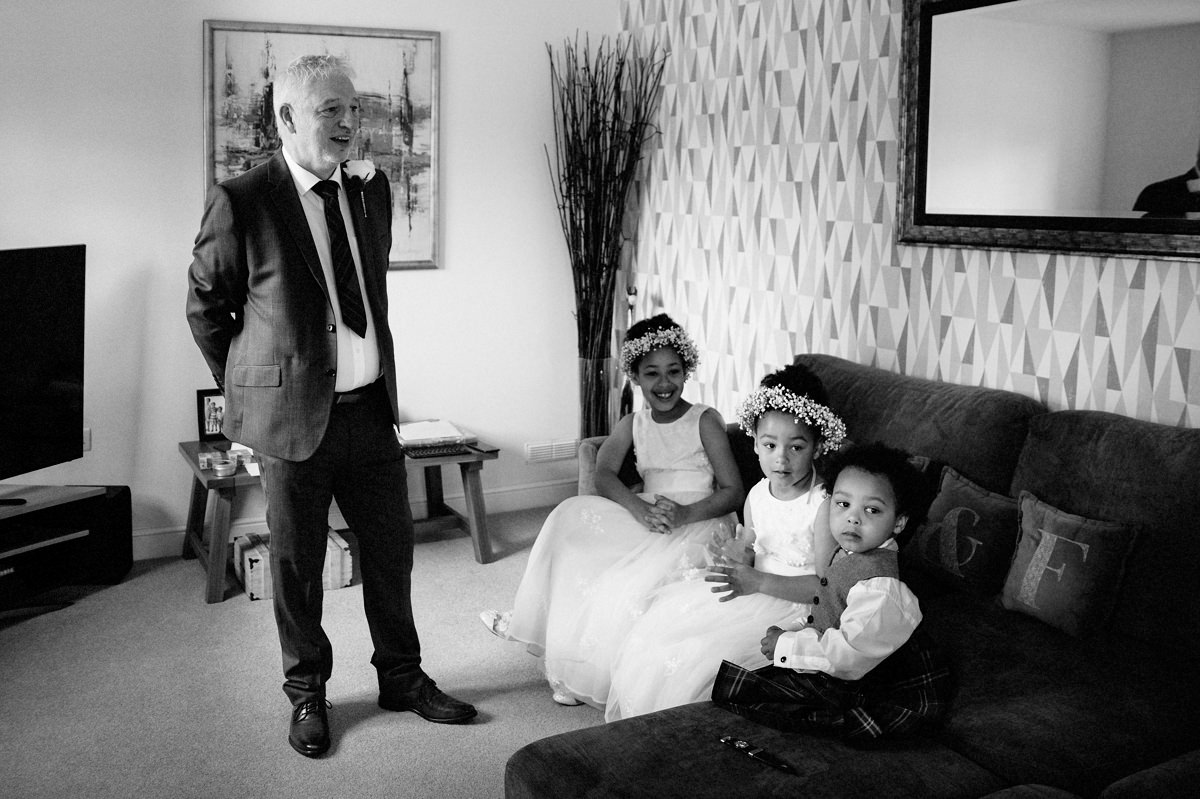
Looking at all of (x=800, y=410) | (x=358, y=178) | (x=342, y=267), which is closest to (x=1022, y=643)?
(x=800, y=410)

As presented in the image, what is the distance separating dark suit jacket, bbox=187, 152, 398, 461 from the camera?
2.76 metres

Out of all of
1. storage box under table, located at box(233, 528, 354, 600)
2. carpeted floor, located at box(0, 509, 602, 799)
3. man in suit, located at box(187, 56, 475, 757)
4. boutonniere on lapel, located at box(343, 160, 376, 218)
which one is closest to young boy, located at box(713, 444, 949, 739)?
carpeted floor, located at box(0, 509, 602, 799)

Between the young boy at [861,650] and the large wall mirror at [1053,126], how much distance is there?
1.04 m

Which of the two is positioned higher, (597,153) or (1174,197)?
(597,153)

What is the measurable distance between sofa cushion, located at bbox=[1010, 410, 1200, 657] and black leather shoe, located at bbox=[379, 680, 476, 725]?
1.58 meters

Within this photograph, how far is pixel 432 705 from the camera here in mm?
3014

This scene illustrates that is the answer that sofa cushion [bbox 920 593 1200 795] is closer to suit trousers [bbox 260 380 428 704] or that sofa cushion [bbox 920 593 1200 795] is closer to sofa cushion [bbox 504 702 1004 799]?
sofa cushion [bbox 504 702 1004 799]

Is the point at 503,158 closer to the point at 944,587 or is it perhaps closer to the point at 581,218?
the point at 581,218

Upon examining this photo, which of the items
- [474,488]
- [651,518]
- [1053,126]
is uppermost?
[1053,126]

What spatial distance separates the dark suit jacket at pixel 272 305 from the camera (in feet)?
9.05

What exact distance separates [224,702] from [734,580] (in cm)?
147

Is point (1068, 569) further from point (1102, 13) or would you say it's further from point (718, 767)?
point (1102, 13)

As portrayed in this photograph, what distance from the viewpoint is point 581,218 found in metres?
4.92

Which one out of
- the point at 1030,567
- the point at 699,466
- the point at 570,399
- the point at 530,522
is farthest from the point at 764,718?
the point at 570,399
